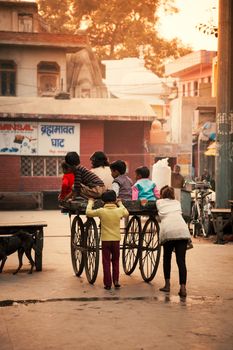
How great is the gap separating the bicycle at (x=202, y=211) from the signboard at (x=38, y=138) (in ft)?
55.4

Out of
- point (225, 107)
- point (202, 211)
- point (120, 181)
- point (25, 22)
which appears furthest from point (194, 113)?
point (120, 181)

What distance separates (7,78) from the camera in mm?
40875

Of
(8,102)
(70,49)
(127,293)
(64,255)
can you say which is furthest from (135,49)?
(127,293)

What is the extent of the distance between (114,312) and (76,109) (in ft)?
85.6

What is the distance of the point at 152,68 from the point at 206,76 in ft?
50.8

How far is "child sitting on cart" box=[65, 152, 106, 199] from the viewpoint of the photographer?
10.4 metres

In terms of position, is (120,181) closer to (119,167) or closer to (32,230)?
(119,167)

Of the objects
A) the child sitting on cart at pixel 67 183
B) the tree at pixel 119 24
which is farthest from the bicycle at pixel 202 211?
the tree at pixel 119 24

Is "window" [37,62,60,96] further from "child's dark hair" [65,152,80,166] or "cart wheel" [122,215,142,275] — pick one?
"child's dark hair" [65,152,80,166]

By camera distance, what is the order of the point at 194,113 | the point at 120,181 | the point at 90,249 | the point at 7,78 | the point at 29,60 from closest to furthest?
the point at 90,249 → the point at 120,181 → the point at 194,113 → the point at 29,60 → the point at 7,78

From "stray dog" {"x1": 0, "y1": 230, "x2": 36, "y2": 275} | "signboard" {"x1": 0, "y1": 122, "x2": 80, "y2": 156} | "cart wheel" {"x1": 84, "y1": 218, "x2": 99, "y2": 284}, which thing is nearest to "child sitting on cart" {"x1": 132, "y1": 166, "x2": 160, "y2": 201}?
"stray dog" {"x1": 0, "y1": 230, "x2": 36, "y2": 275}

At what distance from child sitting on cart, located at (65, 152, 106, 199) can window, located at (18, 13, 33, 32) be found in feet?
113

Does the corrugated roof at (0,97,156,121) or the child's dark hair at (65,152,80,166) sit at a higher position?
the corrugated roof at (0,97,156,121)

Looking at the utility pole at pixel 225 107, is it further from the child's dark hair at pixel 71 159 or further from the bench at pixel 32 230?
the child's dark hair at pixel 71 159
